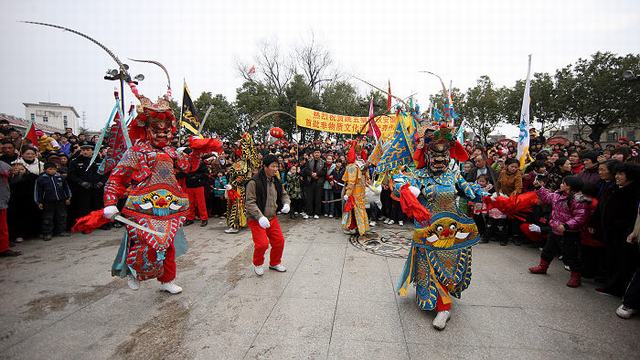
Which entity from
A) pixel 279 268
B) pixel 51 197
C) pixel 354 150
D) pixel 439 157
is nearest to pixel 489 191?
pixel 354 150

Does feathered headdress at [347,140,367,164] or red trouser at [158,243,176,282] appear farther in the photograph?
feathered headdress at [347,140,367,164]

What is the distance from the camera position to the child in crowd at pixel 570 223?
3.75m

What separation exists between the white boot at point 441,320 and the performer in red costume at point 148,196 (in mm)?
2903

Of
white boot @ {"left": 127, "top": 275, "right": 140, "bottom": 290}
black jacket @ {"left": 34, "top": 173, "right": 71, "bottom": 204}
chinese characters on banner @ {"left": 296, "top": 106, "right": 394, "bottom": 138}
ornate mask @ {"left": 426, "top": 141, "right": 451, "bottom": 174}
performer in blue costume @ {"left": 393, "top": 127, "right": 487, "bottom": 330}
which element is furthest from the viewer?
chinese characters on banner @ {"left": 296, "top": 106, "right": 394, "bottom": 138}

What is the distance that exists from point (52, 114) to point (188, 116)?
5478 centimetres

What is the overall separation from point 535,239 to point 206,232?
21.4ft

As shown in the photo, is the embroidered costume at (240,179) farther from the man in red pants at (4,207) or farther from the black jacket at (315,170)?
the man in red pants at (4,207)

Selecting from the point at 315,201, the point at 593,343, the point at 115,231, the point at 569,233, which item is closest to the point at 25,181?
the point at 115,231

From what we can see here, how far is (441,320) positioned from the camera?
9.12 feet

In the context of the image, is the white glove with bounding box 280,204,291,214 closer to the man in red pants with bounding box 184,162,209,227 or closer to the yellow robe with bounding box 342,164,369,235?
the yellow robe with bounding box 342,164,369,235

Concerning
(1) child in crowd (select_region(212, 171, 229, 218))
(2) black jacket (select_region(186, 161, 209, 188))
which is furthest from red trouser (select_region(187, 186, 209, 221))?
(1) child in crowd (select_region(212, 171, 229, 218))

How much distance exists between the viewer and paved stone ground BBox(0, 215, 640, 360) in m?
2.48

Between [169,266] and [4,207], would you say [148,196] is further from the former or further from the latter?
[4,207]

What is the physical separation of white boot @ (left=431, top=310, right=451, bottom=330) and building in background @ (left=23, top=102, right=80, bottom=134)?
52.8m
